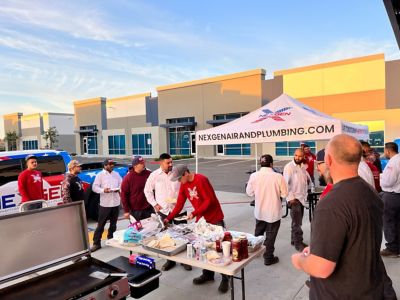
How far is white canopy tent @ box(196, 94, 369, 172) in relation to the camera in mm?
6359

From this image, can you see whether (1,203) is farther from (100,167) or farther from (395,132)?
(395,132)

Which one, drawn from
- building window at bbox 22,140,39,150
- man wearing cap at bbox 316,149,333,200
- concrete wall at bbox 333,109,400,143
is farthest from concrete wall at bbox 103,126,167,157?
man wearing cap at bbox 316,149,333,200

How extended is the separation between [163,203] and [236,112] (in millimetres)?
24128

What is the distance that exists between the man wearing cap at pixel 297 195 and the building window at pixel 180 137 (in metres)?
26.4

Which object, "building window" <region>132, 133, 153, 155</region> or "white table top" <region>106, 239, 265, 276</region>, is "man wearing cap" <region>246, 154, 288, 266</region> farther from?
"building window" <region>132, 133, 153, 155</region>

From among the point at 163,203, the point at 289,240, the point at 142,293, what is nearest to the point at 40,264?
the point at 142,293

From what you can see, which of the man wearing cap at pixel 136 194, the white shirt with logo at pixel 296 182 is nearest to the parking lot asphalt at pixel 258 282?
the man wearing cap at pixel 136 194

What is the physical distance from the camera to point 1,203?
6.36 meters

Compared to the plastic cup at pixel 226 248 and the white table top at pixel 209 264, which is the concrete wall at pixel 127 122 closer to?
the white table top at pixel 209 264

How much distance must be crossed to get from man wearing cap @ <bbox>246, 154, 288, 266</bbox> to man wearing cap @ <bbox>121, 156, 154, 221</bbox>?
196cm

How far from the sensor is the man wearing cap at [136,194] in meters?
5.29

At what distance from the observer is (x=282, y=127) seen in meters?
6.83

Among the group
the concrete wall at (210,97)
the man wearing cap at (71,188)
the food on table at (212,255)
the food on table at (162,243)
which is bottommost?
the food on table at (212,255)

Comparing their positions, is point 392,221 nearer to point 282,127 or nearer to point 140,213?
point 282,127
